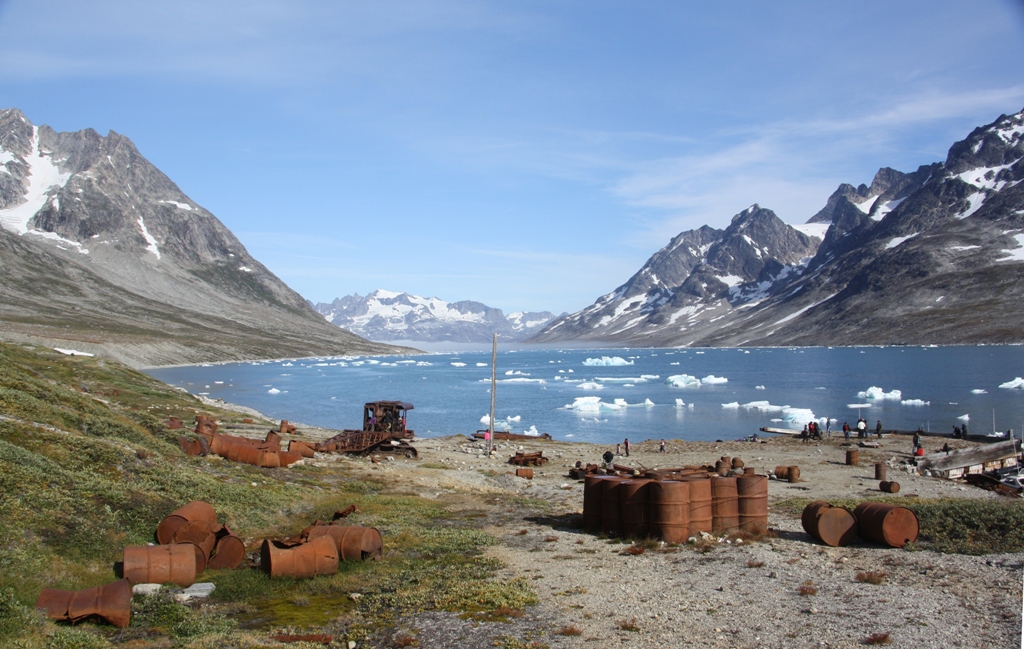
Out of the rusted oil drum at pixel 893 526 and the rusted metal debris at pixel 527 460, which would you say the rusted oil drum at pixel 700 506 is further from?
the rusted metal debris at pixel 527 460

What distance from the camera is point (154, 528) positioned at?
51.8 feet

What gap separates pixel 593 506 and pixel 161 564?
36.0ft

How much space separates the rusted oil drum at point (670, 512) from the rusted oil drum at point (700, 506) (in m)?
0.28

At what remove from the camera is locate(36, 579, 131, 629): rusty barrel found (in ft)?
35.7

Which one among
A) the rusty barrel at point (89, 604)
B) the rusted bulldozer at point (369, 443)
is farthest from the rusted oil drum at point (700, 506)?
the rusted bulldozer at point (369, 443)

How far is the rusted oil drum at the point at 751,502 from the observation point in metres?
19.2

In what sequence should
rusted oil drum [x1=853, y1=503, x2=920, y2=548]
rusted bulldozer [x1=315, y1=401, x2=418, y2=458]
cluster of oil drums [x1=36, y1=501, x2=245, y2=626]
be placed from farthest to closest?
rusted bulldozer [x1=315, y1=401, x2=418, y2=458]
rusted oil drum [x1=853, y1=503, x2=920, y2=548]
cluster of oil drums [x1=36, y1=501, x2=245, y2=626]

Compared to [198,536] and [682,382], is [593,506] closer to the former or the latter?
[198,536]

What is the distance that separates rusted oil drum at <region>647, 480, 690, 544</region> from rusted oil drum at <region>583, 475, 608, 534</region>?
1.89 meters

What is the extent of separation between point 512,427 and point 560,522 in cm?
5074

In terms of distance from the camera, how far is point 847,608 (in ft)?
41.0

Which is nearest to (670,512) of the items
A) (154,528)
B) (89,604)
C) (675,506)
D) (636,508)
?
(675,506)

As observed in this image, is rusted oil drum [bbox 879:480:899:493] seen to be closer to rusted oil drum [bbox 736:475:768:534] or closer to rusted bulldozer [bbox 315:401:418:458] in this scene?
rusted oil drum [bbox 736:475:768:534]

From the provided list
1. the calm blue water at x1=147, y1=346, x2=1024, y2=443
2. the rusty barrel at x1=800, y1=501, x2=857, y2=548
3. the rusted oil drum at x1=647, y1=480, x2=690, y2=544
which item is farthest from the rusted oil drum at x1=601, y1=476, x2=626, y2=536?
the calm blue water at x1=147, y1=346, x2=1024, y2=443
